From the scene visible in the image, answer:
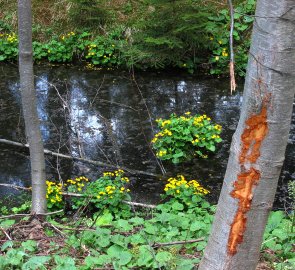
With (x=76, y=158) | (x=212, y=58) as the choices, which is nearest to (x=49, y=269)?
(x=76, y=158)

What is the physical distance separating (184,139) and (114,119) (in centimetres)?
168

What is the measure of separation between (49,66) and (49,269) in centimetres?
849

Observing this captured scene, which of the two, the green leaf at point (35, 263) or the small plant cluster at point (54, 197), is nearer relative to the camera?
the green leaf at point (35, 263)

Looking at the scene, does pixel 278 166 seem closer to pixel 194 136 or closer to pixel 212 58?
pixel 194 136

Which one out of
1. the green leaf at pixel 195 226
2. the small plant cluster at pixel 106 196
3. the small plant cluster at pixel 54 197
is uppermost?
the green leaf at pixel 195 226

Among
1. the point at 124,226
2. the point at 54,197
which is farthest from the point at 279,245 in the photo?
the point at 54,197

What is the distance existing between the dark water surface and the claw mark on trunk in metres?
3.62

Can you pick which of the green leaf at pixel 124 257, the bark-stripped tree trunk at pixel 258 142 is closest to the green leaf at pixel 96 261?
→ the green leaf at pixel 124 257

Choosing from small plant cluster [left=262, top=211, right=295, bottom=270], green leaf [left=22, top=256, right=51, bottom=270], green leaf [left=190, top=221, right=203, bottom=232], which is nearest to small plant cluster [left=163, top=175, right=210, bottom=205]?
green leaf [left=190, top=221, right=203, bottom=232]

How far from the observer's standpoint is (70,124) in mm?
7762

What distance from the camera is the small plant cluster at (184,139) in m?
6.66

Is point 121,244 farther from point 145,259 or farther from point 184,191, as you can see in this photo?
point 184,191

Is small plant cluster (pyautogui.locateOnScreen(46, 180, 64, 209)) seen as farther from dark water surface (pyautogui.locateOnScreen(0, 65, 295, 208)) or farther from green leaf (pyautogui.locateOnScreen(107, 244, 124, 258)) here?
green leaf (pyautogui.locateOnScreen(107, 244, 124, 258))

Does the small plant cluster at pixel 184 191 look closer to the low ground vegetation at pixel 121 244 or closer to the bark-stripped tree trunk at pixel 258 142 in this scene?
the low ground vegetation at pixel 121 244
